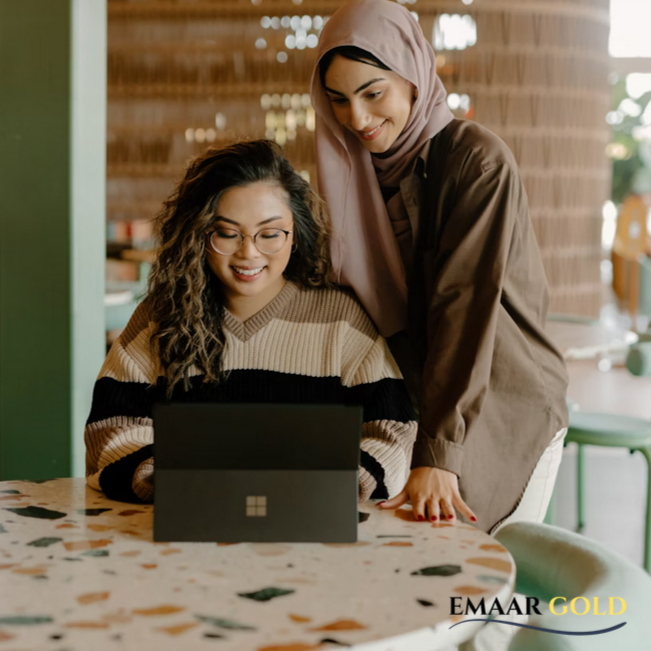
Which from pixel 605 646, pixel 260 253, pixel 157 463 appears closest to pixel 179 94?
pixel 260 253

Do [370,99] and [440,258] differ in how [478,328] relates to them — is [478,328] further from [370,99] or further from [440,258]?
[370,99]

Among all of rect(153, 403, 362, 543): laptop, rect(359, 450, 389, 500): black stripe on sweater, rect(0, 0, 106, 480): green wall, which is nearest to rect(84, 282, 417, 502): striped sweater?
rect(359, 450, 389, 500): black stripe on sweater

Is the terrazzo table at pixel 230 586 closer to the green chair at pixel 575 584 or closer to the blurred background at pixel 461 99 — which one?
the green chair at pixel 575 584

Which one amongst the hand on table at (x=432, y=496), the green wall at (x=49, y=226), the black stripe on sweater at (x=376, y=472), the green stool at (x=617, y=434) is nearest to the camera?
the hand on table at (x=432, y=496)

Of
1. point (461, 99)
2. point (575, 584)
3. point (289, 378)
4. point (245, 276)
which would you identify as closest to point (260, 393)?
point (289, 378)

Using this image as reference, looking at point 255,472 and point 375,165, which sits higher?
point 375,165

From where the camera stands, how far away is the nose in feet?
5.03

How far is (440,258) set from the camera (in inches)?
61.0

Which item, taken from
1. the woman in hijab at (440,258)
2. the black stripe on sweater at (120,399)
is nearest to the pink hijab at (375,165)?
the woman in hijab at (440,258)

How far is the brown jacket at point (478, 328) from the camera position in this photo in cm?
146

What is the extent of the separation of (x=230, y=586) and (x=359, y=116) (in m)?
0.88

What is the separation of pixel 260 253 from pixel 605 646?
944mm

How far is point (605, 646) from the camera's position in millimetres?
772

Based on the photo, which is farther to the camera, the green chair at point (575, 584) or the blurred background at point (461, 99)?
the blurred background at point (461, 99)
